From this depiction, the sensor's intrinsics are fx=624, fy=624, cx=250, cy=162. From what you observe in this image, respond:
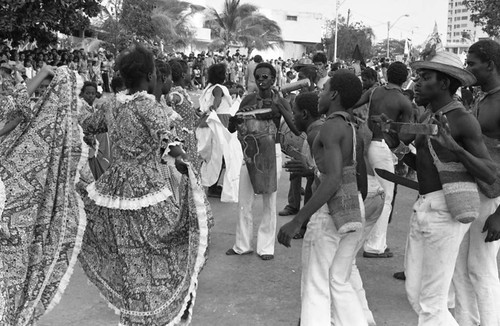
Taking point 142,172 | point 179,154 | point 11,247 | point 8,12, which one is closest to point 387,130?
point 179,154

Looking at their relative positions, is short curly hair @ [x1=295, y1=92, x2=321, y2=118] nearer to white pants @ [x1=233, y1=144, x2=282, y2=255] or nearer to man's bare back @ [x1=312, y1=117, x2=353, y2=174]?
man's bare back @ [x1=312, y1=117, x2=353, y2=174]

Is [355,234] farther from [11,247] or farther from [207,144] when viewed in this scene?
[207,144]

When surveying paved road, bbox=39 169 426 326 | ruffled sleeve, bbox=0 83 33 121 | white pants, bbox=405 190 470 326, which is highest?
ruffled sleeve, bbox=0 83 33 121

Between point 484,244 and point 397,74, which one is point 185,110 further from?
point 484,244

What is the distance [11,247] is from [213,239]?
10.9ft

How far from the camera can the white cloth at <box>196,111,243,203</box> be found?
823 centimetres

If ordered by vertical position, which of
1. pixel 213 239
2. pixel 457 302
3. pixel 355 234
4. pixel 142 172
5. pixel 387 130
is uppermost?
pixel 387 130

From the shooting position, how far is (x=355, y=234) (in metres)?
3.79

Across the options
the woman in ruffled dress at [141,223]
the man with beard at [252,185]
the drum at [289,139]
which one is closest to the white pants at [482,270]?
the woman in ruffled dress at [141,223]

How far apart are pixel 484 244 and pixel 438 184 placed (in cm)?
63

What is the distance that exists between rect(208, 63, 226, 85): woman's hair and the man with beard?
66.0 inches

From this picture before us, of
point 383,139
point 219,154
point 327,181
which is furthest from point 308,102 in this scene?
point 219,154

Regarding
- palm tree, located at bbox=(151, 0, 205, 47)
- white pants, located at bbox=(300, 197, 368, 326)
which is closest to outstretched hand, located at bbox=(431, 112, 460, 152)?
white pants, located at bbox=(300, 197, 368, 326)

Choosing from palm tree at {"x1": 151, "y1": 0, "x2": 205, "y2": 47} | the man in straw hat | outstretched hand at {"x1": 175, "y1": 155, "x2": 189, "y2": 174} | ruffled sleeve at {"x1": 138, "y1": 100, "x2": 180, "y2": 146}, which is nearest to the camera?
the man in straw hat
